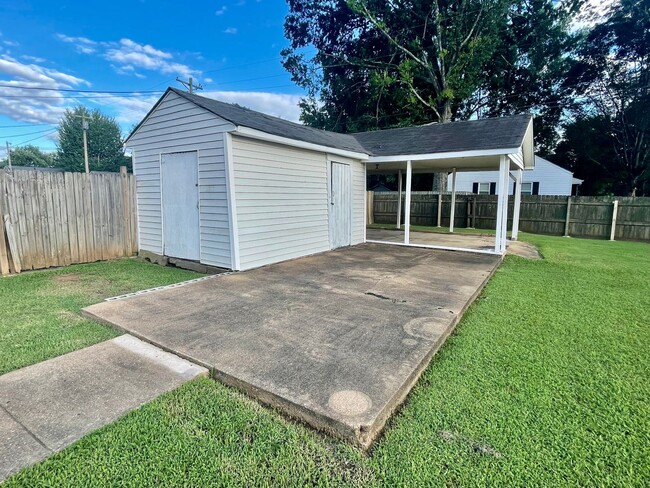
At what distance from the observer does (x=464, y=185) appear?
2052 centimetres

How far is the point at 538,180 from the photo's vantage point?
754 inches

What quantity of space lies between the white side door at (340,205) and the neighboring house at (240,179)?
2cm

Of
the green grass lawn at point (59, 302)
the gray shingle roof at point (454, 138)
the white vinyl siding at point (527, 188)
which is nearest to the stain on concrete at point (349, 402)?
the green grass lawn at point (59, 302)

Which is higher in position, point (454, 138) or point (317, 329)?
point (454, 138)

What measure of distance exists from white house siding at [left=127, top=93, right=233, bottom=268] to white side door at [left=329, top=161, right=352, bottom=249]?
9.84 feet

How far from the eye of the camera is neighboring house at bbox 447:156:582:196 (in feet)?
61.5

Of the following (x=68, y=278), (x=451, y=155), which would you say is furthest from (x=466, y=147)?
(x=68, y=278)

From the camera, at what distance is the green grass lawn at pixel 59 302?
2982mm

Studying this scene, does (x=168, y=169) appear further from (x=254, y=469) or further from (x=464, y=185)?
(x=464, y=185)

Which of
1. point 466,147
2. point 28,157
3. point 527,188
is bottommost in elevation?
point 527,188

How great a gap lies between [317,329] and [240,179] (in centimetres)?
331

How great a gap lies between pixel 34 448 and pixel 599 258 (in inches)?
390

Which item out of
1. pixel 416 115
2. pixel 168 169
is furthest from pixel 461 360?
pixel 416 115

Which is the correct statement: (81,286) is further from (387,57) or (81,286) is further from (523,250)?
(387,57)
